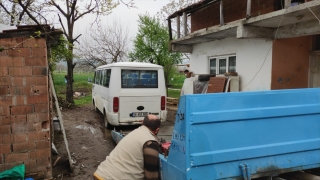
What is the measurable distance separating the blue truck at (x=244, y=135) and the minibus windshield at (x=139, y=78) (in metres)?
5.29

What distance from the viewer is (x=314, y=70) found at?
20.4ft

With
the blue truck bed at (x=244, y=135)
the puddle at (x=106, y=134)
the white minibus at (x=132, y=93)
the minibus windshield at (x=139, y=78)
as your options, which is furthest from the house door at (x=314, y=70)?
the puddle at (x=106, y=134)

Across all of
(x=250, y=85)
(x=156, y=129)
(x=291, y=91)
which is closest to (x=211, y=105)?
(x=156, y=129)

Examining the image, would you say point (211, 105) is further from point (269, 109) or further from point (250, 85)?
point (250, 85)

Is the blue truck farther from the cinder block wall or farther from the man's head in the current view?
the cinder block wall

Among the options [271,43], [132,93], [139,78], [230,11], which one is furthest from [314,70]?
[132,93]

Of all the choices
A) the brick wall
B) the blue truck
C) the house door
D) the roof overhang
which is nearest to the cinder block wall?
the blue truck

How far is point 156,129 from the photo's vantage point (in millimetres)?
2668

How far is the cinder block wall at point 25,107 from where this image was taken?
11.4 ft

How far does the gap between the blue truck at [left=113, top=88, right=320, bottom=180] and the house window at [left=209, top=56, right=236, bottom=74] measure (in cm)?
490

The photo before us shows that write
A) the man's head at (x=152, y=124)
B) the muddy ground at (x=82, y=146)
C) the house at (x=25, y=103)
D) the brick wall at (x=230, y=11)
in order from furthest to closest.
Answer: the brick wall at (x=230, y=11) → the muddy ground at (x=82, y=146) → the house at (x=25, y=103) → the man's head at (x=152, y=124)

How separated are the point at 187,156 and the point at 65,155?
Result: 3.88m

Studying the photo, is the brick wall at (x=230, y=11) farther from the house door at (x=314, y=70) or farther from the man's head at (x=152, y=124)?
the man's head at (x=152, y=124)

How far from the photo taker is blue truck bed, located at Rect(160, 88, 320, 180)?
86.8 inches
